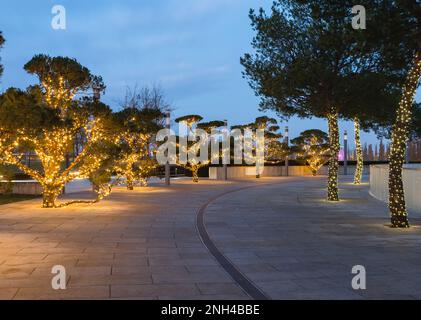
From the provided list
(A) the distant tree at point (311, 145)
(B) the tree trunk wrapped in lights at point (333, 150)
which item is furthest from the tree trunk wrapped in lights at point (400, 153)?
(A) the distant tree at point (311, 145)

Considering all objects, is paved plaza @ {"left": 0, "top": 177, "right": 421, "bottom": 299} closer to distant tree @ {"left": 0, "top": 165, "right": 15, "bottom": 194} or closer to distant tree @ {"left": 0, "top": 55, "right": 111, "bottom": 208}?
distant tree @ {"left": 0, "top": 165, "right": 15, "bottom": 194}

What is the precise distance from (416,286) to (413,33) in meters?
A: 7.60

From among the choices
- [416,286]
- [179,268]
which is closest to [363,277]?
[416,286]

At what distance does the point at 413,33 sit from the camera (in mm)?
12375

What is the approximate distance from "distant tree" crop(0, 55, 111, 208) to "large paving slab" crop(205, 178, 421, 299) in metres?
5.56

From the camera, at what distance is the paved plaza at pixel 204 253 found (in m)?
6.84

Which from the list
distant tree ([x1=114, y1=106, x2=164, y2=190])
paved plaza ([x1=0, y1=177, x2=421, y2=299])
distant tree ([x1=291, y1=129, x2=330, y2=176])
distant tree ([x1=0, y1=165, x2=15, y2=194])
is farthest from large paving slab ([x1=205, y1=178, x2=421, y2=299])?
distant tree ([x1=291, y1=129, x2=330, y2=176])

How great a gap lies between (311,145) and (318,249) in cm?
3926

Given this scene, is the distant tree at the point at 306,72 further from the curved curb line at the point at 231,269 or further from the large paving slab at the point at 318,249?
the curved curb line at the point at 231,269

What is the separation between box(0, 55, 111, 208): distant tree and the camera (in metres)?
16.1

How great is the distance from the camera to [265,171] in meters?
49.9

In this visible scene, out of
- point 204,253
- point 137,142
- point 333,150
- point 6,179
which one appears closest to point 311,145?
point 137,142

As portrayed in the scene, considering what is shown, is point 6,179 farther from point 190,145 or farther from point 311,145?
point 311,145
